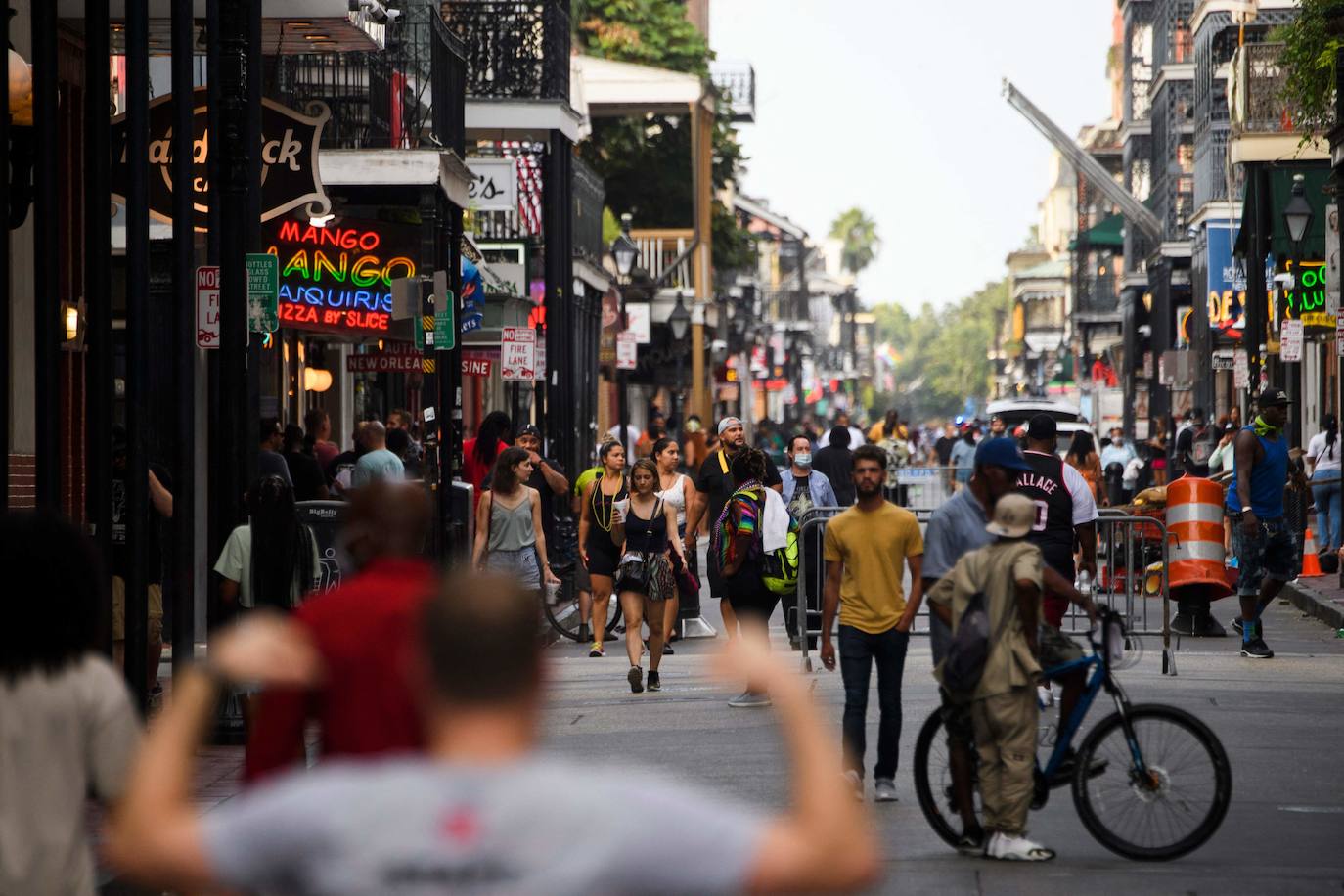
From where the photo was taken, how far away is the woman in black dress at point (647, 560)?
628 inches

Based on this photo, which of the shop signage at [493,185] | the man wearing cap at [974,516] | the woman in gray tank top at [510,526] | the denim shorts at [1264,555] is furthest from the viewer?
the shop signage at [493,185]

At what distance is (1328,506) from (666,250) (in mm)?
33977

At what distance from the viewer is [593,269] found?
39.8 m

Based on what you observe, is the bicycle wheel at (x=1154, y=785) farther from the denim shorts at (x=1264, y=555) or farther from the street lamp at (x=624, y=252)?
the street lamp at (x=624, y=252)

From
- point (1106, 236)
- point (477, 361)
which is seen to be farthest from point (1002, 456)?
point (1106, 236)

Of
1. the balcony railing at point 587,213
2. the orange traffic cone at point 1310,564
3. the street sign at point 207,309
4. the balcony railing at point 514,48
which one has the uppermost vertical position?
the balcony railing at point 514,48

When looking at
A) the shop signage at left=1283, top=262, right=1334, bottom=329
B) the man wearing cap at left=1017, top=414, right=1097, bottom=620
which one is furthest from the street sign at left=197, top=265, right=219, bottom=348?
the shop signage at left=1283, top=262, right=1334, bottom=329

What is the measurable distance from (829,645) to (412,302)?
31.0 ft

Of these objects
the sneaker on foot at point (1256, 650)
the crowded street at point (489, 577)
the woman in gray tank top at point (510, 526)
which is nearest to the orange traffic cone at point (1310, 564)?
the crowded street at point (489, 577)

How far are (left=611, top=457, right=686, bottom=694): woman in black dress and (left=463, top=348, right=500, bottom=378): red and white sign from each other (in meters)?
14.8

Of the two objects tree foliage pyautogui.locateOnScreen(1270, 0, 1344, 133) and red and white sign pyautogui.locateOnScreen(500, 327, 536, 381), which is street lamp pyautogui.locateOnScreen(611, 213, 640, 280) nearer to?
red and white sign pyautogui.locateOnScreen(500, 327, 536, 381)

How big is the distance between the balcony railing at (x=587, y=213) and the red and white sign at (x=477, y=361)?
170 inches

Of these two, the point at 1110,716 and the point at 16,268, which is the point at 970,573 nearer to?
the point at 1110,716

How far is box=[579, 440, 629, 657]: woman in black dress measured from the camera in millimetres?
17219
